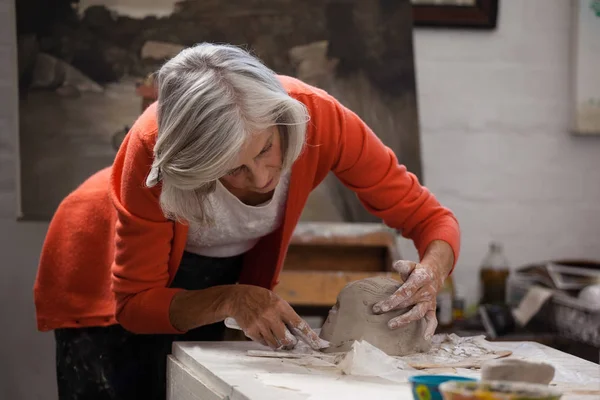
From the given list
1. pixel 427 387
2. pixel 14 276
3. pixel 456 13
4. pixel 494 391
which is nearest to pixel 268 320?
pixel 427 387

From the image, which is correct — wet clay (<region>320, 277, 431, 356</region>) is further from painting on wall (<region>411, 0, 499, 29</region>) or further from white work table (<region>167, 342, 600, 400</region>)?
painting on wall (<region>411, 0, 499, 29</region>)

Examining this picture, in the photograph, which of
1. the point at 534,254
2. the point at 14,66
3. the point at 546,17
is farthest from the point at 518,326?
the point at 14,66

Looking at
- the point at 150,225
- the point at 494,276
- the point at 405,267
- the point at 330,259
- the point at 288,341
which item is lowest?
the point at 494,276

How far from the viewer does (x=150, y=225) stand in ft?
5.66

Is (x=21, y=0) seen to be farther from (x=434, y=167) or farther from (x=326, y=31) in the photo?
(x=434, y=167)

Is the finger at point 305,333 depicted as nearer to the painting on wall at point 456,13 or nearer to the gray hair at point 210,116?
the gray hair at point 210,116

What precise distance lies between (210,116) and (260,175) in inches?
6.6

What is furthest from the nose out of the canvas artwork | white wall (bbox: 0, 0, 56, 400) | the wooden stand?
white wall (bbox: 0, 0, 56, 400)

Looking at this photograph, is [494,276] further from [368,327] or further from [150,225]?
[150,225]

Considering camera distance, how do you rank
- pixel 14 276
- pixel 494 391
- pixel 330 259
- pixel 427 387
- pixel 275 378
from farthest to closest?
pixel 14 276
pixel 330 259
pixel 275 378
pixel 427 387
pixel 494 391

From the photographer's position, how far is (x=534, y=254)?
356 cm

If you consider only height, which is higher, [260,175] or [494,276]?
[260,175]

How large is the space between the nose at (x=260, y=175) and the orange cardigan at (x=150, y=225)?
227 mm

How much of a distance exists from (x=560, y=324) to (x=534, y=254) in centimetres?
56
